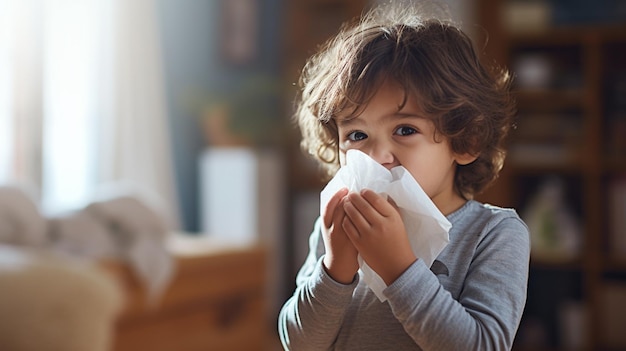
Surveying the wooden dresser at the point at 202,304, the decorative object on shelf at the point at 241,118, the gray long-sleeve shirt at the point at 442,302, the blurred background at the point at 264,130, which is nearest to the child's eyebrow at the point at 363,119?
the gray long-sleeve shirt at the point at 442,302

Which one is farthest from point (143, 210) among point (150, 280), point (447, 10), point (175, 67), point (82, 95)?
point (447, 10)

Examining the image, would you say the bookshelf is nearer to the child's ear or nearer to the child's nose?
the child's ear

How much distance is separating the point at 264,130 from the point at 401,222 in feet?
10.9

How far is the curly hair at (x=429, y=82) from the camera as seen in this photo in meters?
0.86

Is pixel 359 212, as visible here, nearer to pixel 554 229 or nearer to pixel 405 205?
pixel 405 205

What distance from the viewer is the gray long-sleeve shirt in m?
0.78

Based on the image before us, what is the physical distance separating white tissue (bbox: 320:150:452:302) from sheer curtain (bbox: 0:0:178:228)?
8.66 ft

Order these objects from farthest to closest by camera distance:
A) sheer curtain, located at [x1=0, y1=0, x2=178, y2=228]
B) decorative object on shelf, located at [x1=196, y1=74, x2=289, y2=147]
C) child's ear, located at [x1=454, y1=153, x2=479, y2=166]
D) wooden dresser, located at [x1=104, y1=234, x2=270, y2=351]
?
decorative object on shelf, located at [x1=196, y1=74, x2=289, y2=147]
sheer curtain, located at [x1=0, y1=0, x2=178, y2=228]
wooden dresser, located at [x1=104, y1=234, x2=270, y2=351]
child's ear, located at [x1=454, y1=153, x2=479, y2=166]

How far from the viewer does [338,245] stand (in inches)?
32.2

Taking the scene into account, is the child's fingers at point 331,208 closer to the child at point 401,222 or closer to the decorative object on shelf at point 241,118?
the child at point 401,222

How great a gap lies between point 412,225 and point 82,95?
120 inches

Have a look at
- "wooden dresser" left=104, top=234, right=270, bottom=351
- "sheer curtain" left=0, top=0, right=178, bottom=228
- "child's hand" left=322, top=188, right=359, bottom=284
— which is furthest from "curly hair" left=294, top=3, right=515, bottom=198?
"sheer curtain" left=0, top=0, right=178, bottom=228

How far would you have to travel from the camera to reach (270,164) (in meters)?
4.02

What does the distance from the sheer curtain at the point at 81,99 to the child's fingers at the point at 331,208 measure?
263 cm
